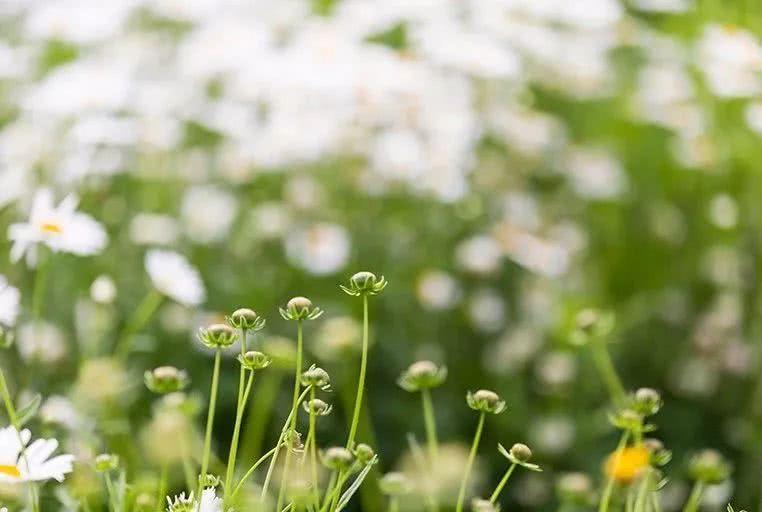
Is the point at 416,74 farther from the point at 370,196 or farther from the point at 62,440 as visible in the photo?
the point at 62,440

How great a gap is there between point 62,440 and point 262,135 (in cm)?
91

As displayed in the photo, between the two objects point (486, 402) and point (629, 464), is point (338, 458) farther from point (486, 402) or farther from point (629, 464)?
point (629, 464)

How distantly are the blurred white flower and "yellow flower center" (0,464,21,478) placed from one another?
117cm

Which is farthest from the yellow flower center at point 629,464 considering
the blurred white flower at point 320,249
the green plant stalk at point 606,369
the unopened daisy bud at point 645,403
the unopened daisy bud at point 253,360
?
the blurred white flower at point 320,249

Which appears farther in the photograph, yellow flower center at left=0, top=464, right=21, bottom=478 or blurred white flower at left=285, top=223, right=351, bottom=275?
blurred white flower at left=285, top=223, right=351, bottom=275

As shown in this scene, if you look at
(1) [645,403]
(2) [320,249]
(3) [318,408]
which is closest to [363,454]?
(3) [318,408]

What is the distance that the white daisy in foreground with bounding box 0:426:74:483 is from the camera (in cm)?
75

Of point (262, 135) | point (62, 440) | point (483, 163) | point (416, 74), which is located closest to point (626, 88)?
point (483, 163)

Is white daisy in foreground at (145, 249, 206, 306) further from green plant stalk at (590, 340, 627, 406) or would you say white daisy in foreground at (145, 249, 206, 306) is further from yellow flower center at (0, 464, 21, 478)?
yellow flower center at (0, 464, 21, 478)

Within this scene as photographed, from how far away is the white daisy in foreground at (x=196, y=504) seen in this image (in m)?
0.73

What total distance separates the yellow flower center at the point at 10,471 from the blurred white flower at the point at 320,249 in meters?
1.17

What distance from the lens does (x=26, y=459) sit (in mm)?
739

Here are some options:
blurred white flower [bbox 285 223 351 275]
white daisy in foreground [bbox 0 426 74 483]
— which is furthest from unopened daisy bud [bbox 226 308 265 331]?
blurred white flower [bbox 285 223 351 275]

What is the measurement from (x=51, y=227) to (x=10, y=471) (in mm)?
435
